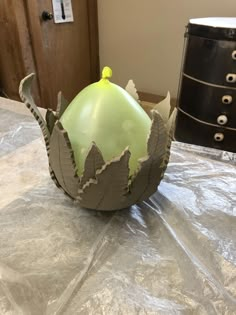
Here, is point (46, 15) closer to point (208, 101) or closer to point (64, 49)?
point (64, 49)

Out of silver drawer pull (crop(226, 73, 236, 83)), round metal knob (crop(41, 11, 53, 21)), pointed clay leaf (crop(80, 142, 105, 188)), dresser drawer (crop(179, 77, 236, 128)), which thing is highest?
round metal knob (crop(41, 11, 53, 21))

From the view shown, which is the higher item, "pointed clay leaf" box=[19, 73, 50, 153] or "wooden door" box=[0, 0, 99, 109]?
"pointed clay leaf" box=[19, 73, 50, 153]

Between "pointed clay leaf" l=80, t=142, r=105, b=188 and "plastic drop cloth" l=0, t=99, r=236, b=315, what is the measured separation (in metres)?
0.10

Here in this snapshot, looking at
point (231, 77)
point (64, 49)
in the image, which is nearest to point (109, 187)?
point (231, 77)

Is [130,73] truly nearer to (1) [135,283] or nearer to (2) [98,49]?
(2) [98,49]

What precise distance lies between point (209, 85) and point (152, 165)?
937mm

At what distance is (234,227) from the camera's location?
437mm

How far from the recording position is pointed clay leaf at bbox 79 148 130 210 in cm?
36

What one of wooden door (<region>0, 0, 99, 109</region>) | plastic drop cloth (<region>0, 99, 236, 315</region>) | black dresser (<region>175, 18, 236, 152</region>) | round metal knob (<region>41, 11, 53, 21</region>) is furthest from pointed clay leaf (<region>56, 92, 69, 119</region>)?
round metal knob (<region>41, 11, 53, 21</region>)

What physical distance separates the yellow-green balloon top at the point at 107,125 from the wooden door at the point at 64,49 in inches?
54.5

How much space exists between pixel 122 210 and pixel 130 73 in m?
1.75

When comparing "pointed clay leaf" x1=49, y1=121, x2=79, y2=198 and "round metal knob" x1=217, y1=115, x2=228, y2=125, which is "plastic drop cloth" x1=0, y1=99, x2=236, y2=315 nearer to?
"pointed clay leaf" x1=49, y1=121, x2=79, y2=198

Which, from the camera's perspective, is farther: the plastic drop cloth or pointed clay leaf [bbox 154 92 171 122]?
pointed clay leaf [bbox 154 92 171 122]

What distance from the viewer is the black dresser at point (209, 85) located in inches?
43.8
